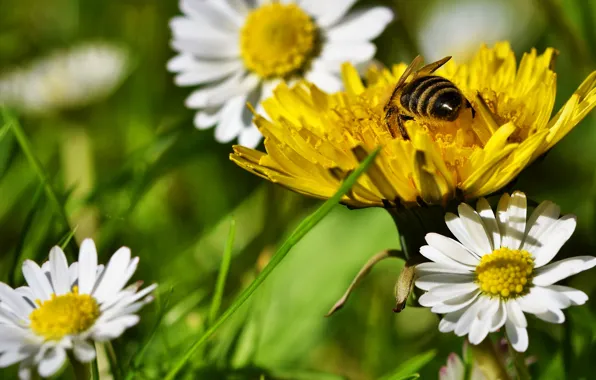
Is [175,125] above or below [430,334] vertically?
above

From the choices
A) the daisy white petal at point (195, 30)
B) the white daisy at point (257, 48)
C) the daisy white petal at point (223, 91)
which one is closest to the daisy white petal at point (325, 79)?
the white daisy at point (257, 48)

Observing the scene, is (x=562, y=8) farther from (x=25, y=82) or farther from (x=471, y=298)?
(x=25, y=82)

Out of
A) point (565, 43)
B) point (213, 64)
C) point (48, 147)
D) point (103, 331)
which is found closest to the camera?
point (103, 331)

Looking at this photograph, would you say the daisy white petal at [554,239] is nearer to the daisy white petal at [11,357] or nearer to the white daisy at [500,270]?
the white daisy at [500,270]

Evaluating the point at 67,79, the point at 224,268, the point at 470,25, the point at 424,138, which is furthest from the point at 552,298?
the point at 470,25

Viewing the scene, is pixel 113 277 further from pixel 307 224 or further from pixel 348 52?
pixel 348 52

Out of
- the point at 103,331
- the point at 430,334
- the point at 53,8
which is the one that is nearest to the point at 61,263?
the point at 103,331

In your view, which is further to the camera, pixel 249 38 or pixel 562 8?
pixel 562 8
